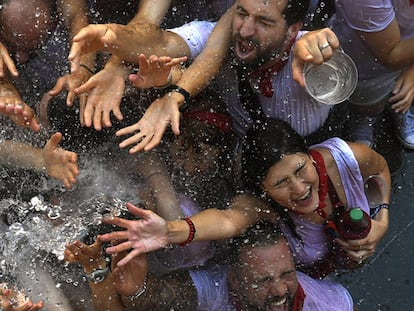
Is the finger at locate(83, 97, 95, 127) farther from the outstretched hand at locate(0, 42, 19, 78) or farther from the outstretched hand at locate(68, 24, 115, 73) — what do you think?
the outstretched hand at locate(0, 42, 19, 78)

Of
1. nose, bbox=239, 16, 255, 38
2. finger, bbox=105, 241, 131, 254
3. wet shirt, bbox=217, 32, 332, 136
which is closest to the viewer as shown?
finger, bbox=105, 241, 131, 254

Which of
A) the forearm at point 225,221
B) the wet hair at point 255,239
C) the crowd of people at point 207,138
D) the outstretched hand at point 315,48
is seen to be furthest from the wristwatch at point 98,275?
the outstretched hand at point 315,48

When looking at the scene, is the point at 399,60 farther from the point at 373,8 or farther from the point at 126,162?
the point at 126,162

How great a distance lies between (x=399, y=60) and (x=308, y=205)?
25.2 inches

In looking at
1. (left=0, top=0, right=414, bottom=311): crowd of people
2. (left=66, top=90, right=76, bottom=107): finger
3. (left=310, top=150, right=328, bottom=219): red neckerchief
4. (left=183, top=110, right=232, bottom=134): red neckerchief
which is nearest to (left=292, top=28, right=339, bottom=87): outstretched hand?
(left=0, top=0, right=414, bottom=311): crowd of people

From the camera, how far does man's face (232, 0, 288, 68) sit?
2527mm

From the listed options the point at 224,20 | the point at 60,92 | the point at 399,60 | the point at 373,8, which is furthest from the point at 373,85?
the point at 60,92

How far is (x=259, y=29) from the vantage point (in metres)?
2.54

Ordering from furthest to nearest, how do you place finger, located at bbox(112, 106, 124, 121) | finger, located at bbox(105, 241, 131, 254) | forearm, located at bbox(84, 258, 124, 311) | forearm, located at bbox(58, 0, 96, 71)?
1. forearm, located at bbox(58, 0, 96, 71)
2. finger, located at bbox(112, 106, 124, 121)
3. forearm, located at bbox(84, 258, 124, 311)
4. finger, located at bbox(105, 241, 131, 254)

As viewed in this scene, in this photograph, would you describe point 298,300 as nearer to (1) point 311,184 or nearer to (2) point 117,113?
(1) point 311,184

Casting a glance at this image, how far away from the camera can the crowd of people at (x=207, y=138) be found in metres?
2.43

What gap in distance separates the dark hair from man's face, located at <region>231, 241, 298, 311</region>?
2.37 ft

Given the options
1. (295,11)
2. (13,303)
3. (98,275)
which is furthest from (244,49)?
(13,303)

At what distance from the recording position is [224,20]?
2695 millimetres
